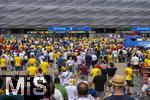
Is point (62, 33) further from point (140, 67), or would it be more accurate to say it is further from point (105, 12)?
point (140, 67)

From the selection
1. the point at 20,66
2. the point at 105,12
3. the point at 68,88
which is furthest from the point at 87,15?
the point at 68,88

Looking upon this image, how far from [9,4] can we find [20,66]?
40461 millimetres

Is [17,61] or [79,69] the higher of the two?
[17,61]

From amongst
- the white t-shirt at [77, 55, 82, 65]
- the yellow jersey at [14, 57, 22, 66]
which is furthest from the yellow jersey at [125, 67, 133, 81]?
the yellow jersey at [14, 57, 22, 66]

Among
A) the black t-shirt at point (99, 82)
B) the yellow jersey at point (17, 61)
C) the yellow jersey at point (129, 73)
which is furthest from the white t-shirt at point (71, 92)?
the yellow jersey at point (17, 61)

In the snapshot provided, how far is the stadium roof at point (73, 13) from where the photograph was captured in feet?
208

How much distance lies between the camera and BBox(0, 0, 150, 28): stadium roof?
6347cm

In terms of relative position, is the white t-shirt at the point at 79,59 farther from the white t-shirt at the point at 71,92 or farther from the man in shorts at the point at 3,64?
the white t-shirt at the point at 71,92

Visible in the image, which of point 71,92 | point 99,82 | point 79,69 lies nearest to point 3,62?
point 79,69

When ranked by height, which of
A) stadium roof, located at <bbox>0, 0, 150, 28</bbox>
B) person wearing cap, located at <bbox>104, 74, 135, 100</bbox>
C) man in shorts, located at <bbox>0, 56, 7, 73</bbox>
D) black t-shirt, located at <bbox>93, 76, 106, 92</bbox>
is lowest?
man in shorts, located at <bbox>0, 56, 7, 73</bbox>

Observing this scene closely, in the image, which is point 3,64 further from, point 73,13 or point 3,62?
point 73,13

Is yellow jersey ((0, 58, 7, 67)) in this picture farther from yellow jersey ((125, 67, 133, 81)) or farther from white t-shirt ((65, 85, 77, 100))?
white t-shirt ((65, 85, 77, 100))

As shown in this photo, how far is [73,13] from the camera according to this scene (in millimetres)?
66375

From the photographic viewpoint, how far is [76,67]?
22641 mm
